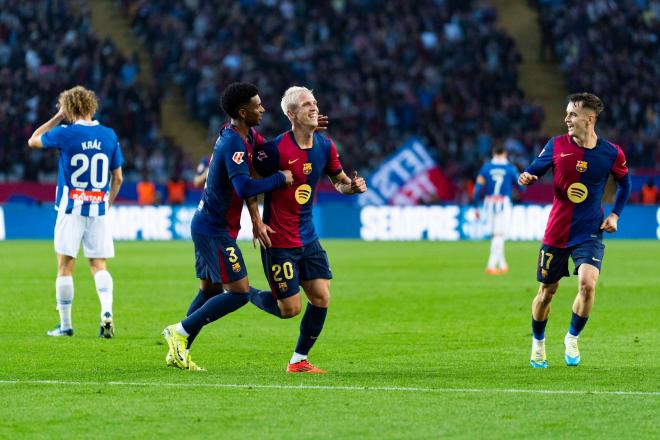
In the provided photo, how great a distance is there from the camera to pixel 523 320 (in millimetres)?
14672

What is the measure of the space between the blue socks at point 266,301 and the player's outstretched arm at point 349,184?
93 centimetres

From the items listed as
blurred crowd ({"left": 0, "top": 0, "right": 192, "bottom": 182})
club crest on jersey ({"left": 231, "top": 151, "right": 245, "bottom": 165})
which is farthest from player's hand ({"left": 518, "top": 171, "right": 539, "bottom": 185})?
blurred crowd ({"left": 0, "top": 0, "right": 192, "bottom": 182})

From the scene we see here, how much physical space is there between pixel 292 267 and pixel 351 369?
3.23 ft

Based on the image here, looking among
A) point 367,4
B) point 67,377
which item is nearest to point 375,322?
point 67,377

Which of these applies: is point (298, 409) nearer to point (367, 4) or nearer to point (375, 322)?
point (375, 322)

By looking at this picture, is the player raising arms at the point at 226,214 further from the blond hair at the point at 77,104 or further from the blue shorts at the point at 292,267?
the blond hair at the point at 77,104

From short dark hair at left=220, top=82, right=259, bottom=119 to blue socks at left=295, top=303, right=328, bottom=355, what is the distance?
1530 millimetres

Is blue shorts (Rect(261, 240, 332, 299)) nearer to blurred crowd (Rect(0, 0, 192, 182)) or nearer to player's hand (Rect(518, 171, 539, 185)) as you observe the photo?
player's hand (Rect(518, 171, 539, 185))

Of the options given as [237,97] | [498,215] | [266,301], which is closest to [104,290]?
[266,301]

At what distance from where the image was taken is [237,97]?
980 centimetres

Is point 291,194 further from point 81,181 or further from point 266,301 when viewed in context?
point 81,181

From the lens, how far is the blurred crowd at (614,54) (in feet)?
123

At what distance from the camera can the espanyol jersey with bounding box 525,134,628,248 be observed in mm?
10539

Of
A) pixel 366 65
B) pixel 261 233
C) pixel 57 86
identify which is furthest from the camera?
pixel 366 65
